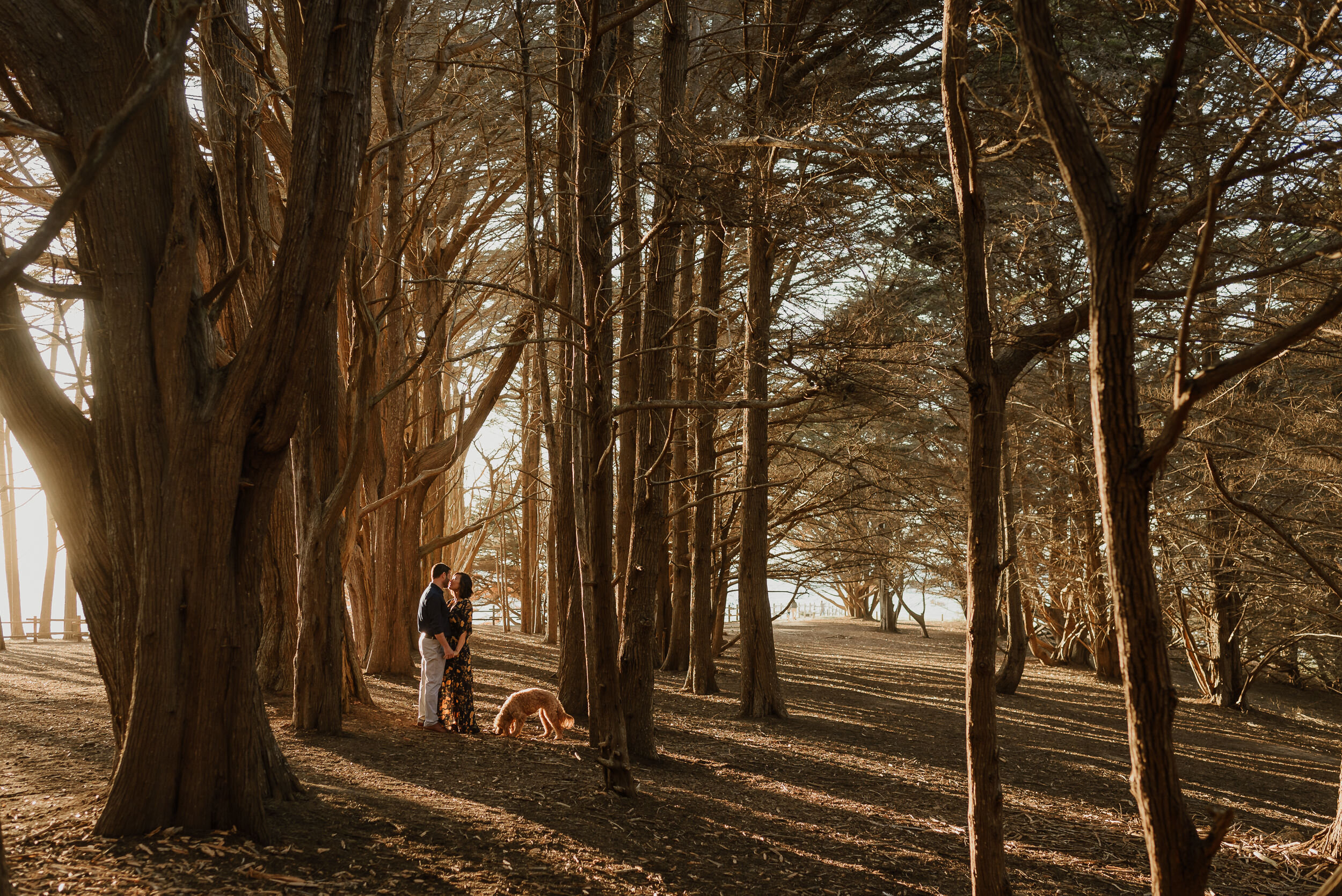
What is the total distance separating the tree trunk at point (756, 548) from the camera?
1009 centimetres

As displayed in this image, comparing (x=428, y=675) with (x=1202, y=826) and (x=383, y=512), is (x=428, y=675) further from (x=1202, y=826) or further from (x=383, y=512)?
(x=1202, y=826)

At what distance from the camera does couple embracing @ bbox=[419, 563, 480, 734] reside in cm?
811

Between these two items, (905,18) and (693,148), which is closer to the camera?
(693,148)

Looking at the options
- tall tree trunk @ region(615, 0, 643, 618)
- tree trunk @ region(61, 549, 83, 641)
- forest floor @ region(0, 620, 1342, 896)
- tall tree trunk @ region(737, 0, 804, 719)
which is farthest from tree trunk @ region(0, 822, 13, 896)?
tree trunk @ region(61, 549, 83, 641)

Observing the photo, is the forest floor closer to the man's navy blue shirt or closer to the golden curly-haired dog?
the golden curly-haired dog

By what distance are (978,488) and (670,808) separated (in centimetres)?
326

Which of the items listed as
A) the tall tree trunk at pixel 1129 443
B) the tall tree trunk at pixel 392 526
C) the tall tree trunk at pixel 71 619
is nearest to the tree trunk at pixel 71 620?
the tall tree trunk at pixel 71 619

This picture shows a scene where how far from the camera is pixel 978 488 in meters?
4.04

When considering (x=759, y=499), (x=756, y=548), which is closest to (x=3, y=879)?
(x=756, y=548)

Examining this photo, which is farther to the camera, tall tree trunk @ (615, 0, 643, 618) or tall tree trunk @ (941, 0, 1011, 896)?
tall tree trunk @ (615, 0, 643, 618)

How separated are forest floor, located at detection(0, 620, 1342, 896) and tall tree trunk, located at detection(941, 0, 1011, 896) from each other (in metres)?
1.09

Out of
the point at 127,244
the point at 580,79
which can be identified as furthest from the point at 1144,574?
the point at 580,79

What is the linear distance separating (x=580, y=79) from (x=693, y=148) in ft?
3.15

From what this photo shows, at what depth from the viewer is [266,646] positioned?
28.9 feet
